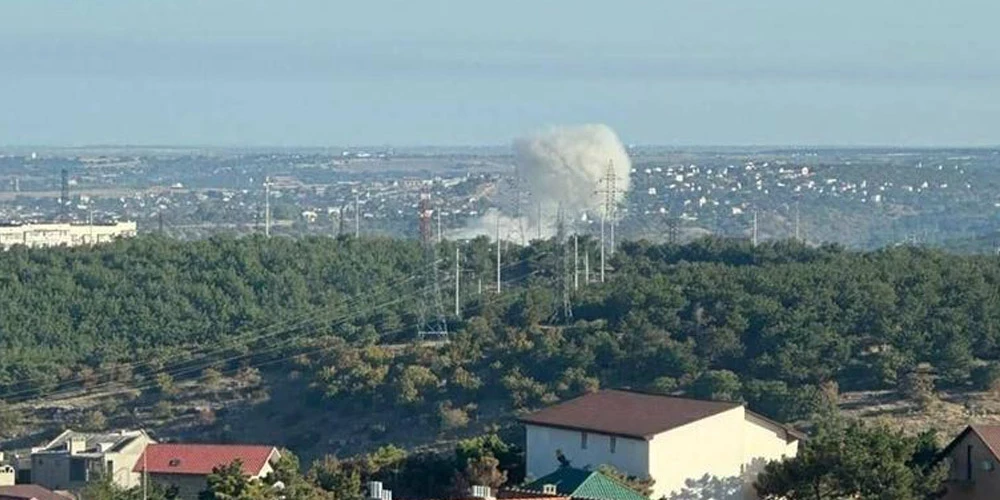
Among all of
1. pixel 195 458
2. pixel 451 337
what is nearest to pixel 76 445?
pixel 195 458

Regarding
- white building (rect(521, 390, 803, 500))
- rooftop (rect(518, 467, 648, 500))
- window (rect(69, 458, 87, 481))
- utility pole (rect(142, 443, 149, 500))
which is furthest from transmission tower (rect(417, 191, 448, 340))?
rooftop (rect(518, 467, 648, 500))

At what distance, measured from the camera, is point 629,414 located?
136 ft

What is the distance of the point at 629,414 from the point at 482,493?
6.45m

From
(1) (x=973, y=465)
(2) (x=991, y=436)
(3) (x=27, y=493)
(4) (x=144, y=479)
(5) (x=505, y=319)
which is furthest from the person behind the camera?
(5) (x=505, y=319)

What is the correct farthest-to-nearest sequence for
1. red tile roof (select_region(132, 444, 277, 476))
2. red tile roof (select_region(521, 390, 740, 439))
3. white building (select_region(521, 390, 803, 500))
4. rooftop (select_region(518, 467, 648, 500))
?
1. red tile roof (select_region(132, 444, 277, 476))
2. red tile roof (select_region(521, 390, 740, 439))
3. white building (select_region(521, 390, 803, 500))
4. rooftop (select_region(518, 467, 648, 500))

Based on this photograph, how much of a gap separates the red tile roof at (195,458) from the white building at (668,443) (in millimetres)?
5955

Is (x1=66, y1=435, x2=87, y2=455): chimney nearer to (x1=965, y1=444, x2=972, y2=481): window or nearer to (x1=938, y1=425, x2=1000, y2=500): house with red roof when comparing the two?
(x1=938, y1=425, x2=1000, y2=500): house with red roof

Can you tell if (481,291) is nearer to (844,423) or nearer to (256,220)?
(844,423)

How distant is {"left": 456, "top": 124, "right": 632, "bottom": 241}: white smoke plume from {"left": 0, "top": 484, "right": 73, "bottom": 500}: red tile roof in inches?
3215

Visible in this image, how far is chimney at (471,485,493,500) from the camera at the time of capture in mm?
34562

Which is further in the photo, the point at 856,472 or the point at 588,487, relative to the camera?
the point at 856,472

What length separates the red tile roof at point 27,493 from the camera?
40469 millimetres

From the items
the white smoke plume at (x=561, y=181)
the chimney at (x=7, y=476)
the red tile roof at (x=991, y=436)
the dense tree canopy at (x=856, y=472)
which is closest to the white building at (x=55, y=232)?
the white smoke plume at (x=561, y=181)

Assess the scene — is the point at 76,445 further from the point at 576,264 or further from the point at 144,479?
the point at 576,264
